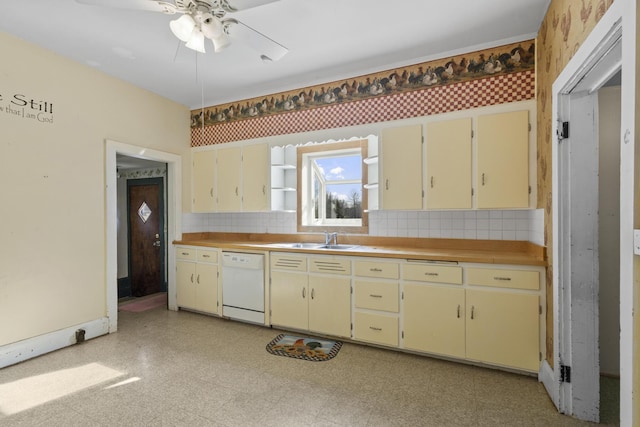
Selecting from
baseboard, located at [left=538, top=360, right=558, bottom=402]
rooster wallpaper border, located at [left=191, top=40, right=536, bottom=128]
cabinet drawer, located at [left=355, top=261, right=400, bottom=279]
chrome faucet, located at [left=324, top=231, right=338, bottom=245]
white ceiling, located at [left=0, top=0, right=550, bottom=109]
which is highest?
white ceiling, located at [left=0, top=0, right=550, bottom=109]

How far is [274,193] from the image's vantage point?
3992 millimetres

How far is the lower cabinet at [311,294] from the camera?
3.16 metres

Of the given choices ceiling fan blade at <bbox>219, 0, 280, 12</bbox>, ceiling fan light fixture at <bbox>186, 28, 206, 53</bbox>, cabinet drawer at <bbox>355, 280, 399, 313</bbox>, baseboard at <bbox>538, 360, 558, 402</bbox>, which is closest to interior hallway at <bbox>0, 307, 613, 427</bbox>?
baseboard at <bbox>538, 360, 558, 402</bbox>

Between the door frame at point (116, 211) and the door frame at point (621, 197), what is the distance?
4.09 meters

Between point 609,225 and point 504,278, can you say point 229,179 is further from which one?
point 609,225

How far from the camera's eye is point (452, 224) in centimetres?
326

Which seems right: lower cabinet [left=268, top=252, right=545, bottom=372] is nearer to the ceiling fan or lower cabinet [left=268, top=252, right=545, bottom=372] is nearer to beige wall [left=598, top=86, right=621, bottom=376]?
beige wall [left=598, top=86, right=621, bottom=376]

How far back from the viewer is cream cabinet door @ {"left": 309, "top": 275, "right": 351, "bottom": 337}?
314 centimetres

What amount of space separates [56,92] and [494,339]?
456 cm

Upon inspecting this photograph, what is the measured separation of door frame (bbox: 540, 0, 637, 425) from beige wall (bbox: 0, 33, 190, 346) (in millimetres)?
4125

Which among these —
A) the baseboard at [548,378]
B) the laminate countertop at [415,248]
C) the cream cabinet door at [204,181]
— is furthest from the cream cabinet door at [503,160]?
the cream cabinet door at [204,181]

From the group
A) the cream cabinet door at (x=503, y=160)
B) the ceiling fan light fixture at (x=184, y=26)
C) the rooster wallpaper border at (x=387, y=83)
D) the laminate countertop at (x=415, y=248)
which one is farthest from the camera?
the rooster wallpaper border at (x=387, y=83)

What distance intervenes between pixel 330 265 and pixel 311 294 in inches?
15.3

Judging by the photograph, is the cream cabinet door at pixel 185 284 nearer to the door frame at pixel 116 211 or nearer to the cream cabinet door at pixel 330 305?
the door frame at pixel 116 211
